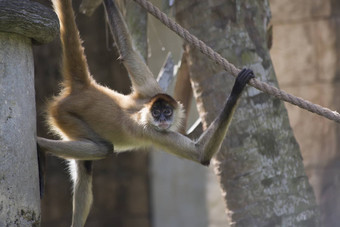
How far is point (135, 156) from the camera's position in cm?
877

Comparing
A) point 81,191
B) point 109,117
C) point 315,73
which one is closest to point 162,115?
point 109,117

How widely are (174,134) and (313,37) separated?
3.56 metres

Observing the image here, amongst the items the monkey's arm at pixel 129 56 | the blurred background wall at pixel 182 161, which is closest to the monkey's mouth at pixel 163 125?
the monkey's arm at pixel 129 56

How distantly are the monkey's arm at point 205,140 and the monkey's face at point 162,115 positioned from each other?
0.24ft

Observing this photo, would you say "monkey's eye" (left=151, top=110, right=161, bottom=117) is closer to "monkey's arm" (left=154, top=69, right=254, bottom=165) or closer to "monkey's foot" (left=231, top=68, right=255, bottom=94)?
"monkey's arm" (left=154, top=69, right=254, bottom=165)

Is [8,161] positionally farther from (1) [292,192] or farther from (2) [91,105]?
(1) [292,192]

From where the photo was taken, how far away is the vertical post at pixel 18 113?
3.02 metres

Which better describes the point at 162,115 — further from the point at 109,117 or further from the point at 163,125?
the point at 109,117

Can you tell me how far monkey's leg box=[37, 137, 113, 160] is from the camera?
12.5 ft

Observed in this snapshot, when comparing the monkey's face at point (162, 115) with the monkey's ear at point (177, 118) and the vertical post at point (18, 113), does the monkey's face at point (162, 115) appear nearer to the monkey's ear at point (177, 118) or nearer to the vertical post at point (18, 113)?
the monkey's ear at point (177, 118)

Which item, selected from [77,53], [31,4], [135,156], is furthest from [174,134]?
[135,156]

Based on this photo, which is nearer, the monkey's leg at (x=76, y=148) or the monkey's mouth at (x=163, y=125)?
the monkey's leg at (x=76, y=148)

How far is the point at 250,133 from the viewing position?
4.69 m

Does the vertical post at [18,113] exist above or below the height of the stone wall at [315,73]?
below
